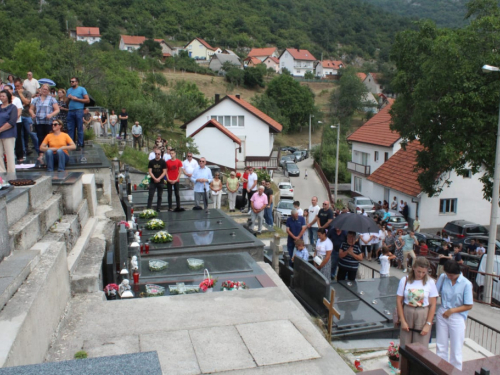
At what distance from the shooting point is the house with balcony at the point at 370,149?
38250mm

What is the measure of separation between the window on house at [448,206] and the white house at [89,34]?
311 feet

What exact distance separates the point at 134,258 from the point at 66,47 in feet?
102

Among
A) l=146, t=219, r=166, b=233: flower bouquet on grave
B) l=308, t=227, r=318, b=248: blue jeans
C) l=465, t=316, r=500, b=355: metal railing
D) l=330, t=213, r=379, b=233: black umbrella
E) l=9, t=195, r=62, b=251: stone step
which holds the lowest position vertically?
l=465, t=316, r=500, b=355: metal railing

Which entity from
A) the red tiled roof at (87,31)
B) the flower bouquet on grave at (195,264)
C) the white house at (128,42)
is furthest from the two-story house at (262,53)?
the flower bouquet on grave at (195,264)

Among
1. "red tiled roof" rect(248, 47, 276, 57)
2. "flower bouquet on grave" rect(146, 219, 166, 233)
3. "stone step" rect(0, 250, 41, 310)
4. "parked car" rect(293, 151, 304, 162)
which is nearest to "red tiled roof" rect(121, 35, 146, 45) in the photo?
"red tiled roof" rect(248, 47, 276, 57)

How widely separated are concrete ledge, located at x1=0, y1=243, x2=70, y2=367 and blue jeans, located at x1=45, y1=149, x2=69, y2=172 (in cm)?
406

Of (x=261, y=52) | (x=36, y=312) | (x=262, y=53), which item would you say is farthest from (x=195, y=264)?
(x=261, y=52)

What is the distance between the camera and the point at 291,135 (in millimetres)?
81625

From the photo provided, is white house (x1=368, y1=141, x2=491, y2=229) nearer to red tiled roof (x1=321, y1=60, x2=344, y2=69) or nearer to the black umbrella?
the black umbrella

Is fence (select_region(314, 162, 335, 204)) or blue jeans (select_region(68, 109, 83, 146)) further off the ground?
→ blue jeans (select_region(68, 109, 83, 146))

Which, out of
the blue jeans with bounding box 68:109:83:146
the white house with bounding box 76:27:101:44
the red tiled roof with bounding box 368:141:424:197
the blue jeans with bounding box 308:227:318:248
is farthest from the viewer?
the white house with bounding box 76:27:101:44

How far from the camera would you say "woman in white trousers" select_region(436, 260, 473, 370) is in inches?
233

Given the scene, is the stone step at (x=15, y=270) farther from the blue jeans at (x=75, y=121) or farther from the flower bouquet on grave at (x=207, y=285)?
the blue jeans at (x=75, y=121)

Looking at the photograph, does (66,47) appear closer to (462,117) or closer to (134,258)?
(462,117)
